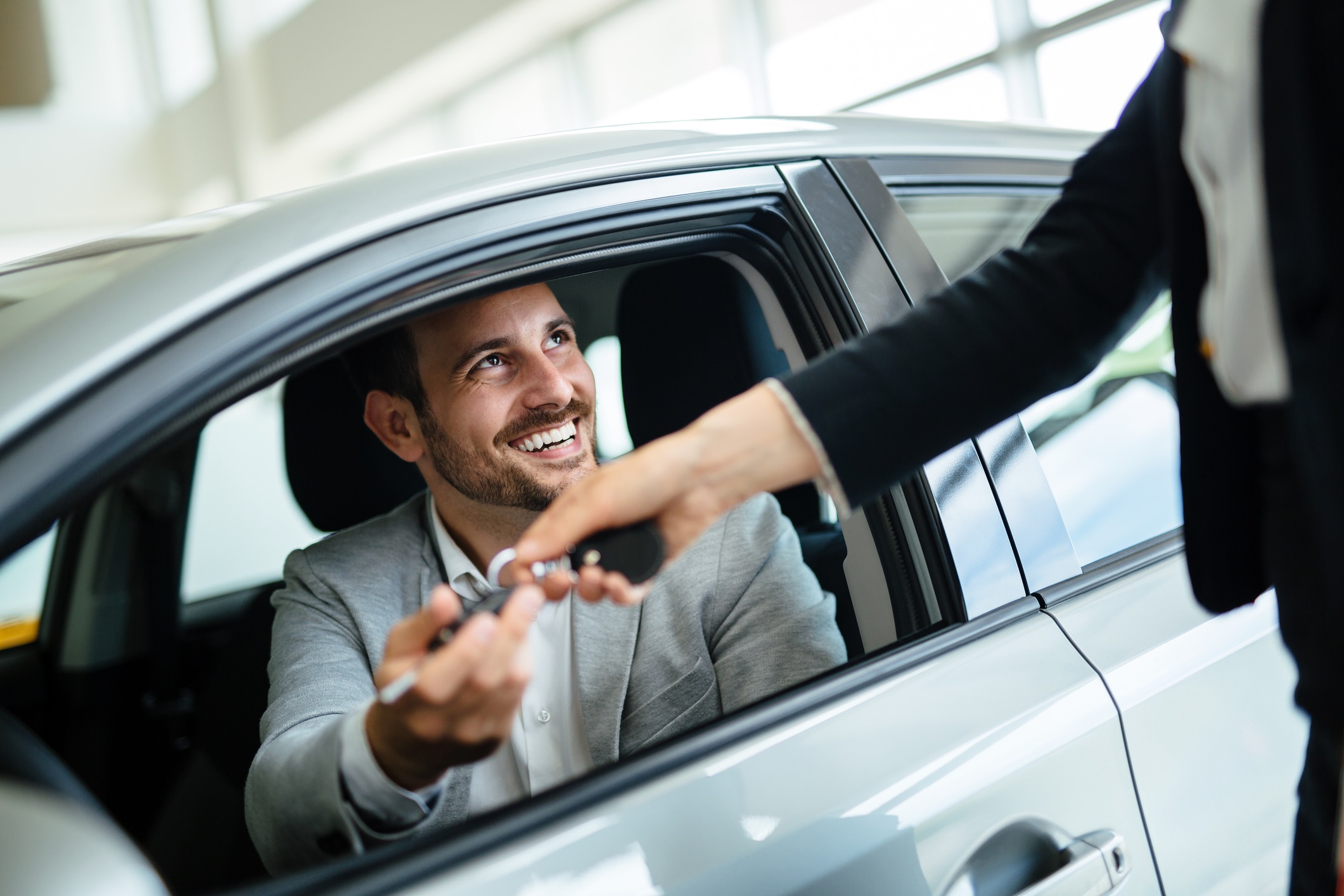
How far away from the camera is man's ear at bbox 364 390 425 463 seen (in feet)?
5.23

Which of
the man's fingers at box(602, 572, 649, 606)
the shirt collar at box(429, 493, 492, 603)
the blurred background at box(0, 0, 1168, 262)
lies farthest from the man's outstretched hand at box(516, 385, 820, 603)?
the blurred background at box(0, 0, 1168, 262)

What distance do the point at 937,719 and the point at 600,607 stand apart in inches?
18.7

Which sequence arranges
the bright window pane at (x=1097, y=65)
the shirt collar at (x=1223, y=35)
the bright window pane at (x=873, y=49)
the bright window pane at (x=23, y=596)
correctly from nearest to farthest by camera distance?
the shirt collar at (x=1223, y=35)
the bright window pane at (x=23, y=596)
the bright window pane at (x=1097, y=65)
the bright window pane at (x=873, y=49)

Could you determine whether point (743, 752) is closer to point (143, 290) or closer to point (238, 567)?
point (143, 290)

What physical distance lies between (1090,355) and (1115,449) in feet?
2.20

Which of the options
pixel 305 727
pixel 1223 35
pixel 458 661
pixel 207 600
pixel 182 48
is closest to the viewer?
pixel 1223 35

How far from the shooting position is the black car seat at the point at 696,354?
154 cm

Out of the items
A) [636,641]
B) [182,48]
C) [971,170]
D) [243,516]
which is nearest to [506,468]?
[636,641]

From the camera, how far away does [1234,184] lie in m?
0.61

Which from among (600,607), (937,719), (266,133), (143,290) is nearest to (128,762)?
(600,607)

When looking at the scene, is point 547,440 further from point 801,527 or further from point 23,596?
point 23,596

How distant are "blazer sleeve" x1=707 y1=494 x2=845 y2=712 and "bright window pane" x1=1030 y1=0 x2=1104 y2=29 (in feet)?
17.7

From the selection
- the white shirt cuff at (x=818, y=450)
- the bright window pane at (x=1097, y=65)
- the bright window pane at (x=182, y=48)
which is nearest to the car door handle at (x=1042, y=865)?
the white shirt cuff at (x=818, y=450)

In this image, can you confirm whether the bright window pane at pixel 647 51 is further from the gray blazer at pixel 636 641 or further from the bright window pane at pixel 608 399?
the gray blazer at pixel 636 641
